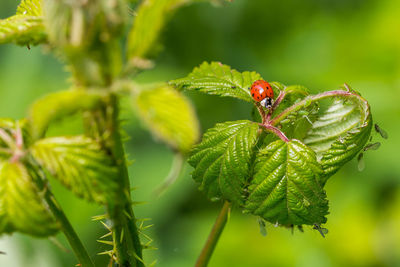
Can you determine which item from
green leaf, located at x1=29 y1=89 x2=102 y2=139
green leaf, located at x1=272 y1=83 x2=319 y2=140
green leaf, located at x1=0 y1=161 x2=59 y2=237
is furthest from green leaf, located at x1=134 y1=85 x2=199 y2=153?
green leaf, located at x1=272 y1=83 x2=319 y2=140

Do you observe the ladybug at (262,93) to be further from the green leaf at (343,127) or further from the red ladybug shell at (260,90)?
the green leaf at (343,127)

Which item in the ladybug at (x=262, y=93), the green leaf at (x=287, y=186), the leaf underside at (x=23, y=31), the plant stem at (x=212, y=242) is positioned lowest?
the plant stem at (x=212, y=242)

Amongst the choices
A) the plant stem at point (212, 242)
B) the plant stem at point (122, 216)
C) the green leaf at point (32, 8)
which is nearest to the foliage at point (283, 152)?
the plant stem at point (212, 242)

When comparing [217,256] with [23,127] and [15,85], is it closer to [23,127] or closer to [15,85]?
[15,85]

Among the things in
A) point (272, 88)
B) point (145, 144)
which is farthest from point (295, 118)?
point (145, 144)

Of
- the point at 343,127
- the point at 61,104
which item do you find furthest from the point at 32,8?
the point at 343,127
